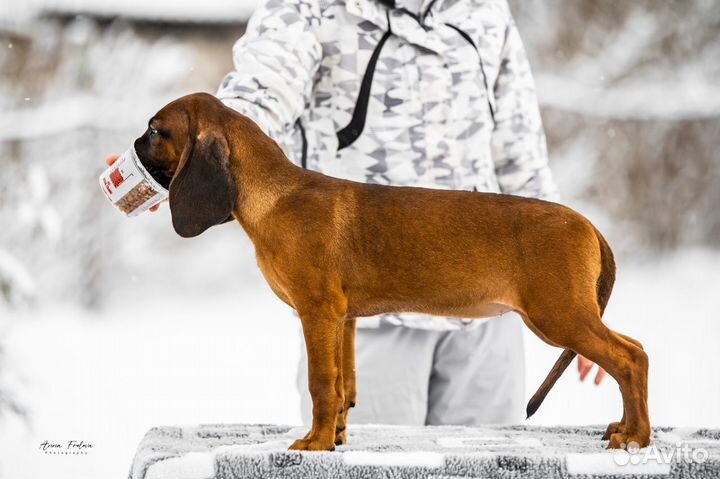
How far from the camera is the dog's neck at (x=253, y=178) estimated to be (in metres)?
1.23

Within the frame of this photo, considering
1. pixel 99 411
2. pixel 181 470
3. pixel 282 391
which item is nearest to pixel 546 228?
pixel 181 470

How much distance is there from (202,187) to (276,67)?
475mm

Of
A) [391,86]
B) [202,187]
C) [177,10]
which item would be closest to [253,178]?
[202,187]

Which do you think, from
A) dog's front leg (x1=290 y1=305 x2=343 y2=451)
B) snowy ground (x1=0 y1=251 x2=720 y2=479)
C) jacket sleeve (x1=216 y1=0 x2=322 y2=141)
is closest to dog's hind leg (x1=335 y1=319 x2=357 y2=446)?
dog's front leg (x1=290 y1=305 x2=343 y2=451)

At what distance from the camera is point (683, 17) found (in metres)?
2.88

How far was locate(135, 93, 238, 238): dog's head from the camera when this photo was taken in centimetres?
117

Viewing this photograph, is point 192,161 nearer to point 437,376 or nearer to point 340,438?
point 340,438

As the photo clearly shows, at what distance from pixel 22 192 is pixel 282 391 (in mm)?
1115

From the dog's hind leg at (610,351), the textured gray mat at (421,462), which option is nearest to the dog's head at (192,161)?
the textured gray mat at (421,462)

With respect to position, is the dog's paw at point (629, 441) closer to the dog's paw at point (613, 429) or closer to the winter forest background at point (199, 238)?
the dog's paw at point (613, 429)

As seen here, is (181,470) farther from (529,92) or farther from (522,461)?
(529,92)

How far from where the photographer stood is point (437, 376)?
6.22 feet

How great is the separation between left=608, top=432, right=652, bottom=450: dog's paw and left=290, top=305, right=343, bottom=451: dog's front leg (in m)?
0.44

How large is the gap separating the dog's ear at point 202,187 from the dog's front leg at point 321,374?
7.9 inches
